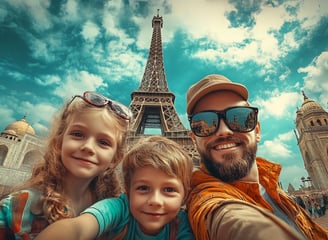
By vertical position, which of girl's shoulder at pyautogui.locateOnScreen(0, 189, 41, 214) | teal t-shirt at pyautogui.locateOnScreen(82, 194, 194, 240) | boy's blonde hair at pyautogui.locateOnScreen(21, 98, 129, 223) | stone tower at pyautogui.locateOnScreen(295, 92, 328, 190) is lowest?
teal t-shirt at pyautogui.locateOnScreen(82, 194, 194, 240)

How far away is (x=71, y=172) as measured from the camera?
1.46m

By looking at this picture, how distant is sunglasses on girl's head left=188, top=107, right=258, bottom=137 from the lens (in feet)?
5.12

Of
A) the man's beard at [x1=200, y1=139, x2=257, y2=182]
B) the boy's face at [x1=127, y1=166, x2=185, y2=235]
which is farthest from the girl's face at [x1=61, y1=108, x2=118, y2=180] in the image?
the man's beard at [x1=200, y1=139, x2=257, y2=182]

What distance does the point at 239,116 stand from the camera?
5.17ft

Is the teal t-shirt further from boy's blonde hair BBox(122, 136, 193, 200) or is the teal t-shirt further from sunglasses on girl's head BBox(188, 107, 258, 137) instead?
sunglasses on girl's head BBox(188, 107, 258, 137)

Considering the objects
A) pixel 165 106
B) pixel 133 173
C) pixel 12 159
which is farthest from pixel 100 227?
pixel 12 159

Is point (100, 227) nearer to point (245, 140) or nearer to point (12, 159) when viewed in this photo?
point (245, 140)

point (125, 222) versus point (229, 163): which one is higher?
point (229, 163)

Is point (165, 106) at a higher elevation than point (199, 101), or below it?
higher

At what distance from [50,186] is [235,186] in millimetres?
1495

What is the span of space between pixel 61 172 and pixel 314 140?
3108 centimetres

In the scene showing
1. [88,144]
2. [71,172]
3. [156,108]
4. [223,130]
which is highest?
[156,108]

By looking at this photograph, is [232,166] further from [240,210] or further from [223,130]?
[240,210]

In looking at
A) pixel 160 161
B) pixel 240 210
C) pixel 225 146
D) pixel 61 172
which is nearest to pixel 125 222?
pixel 160 161
